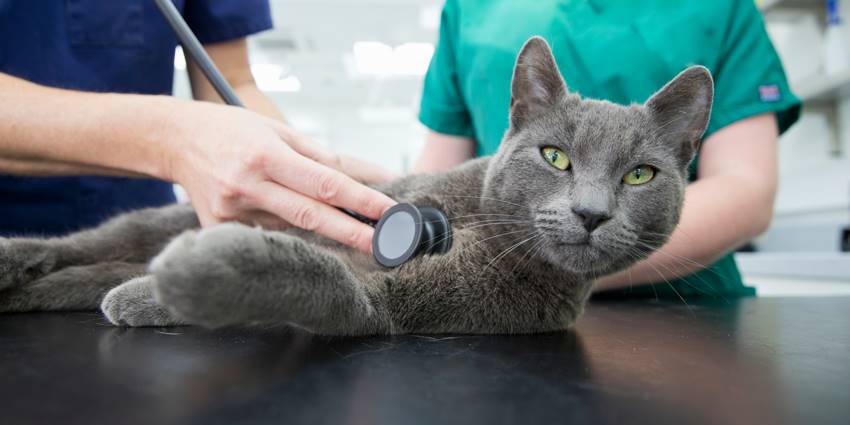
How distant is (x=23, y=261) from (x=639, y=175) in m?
0.94

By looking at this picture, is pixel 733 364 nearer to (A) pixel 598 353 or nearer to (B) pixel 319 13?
(A) pixel 598 353

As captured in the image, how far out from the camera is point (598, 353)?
21.1 inches

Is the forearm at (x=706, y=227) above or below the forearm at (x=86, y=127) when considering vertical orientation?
below

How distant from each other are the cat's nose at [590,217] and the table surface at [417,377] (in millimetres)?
135

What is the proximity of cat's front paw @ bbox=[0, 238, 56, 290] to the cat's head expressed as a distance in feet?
2.35

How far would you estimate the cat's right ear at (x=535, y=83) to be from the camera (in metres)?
0.81

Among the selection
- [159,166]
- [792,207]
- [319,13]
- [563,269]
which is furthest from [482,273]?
[319,13]

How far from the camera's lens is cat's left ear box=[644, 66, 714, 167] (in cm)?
77

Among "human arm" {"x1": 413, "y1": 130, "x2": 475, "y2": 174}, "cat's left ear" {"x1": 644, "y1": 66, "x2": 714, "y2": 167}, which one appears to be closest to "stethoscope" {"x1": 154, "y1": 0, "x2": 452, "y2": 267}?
"cat's left ear" {"x1": 644, "y1": 66, "x2": 714, "y2": 167}

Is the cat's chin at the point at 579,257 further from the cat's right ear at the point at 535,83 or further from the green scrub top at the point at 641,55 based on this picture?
the green scrub top at the point at 641,55

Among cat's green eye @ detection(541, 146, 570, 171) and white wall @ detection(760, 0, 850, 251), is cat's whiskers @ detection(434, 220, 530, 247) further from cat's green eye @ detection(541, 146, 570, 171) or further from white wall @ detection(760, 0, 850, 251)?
white wall @ detection(760, 0, 850, 251)

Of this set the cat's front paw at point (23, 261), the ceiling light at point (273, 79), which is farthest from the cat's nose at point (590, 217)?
the ceiling light at point (273, 79)

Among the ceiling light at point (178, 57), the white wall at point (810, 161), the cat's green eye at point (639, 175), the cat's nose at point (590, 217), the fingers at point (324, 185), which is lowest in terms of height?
the white wall at point (810, 161)

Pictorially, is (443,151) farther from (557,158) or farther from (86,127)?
(86,127)
